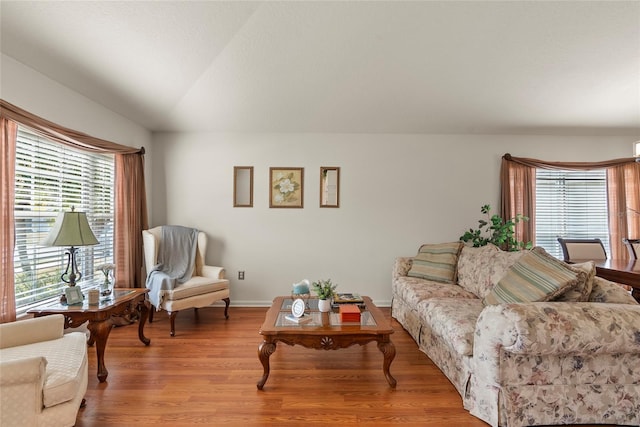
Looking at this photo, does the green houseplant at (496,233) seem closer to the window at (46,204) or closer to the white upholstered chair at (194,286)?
the white upholstered chair at (194,286)

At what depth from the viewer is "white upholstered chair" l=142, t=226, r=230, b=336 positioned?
10.5 feet

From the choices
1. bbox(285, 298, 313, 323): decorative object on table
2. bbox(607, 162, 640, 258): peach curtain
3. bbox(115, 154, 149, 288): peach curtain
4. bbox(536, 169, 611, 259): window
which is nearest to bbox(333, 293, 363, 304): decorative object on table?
bbox(285, 298, 313, 323): decorative object on table

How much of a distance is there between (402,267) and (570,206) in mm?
2730

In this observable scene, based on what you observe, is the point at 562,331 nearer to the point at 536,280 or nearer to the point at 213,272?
the point at 536,280

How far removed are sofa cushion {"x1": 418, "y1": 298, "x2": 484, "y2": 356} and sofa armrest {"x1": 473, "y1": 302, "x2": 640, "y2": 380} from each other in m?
0.26

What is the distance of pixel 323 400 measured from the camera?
81.0 inches

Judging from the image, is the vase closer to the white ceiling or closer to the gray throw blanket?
the gray throw blanket

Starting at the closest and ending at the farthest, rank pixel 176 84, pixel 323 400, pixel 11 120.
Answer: pixel 323 400 < pixel 11 120 < pixel 176 84

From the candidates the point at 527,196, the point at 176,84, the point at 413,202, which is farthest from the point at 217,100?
the point at 527,196

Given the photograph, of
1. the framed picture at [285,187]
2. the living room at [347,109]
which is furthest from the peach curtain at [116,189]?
the framed picture at [285,187]

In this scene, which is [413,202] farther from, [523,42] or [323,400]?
[323,400]

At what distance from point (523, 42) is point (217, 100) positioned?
3.00 meters

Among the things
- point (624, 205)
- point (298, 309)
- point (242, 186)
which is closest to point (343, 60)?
point (242, 186)

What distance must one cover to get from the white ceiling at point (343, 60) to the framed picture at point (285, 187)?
63 centimetres
